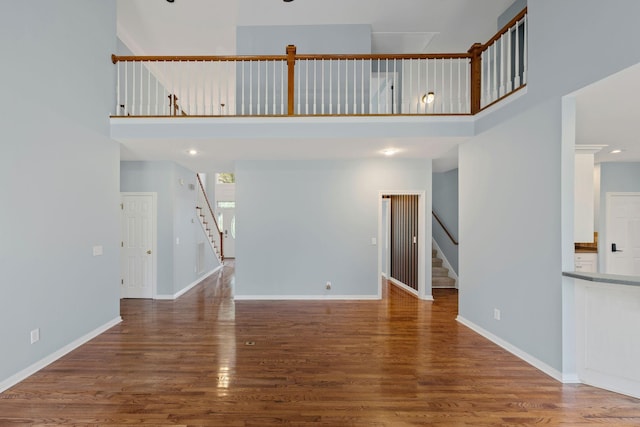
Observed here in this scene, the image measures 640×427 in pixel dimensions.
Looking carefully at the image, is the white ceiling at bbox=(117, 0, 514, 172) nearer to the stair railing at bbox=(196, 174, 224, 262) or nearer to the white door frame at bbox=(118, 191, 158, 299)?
the white door frame at bbox=(118, 191, 158, 299)

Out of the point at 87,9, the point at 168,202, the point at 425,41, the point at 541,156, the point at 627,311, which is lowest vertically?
the point at 627,311

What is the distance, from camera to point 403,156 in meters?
5.04

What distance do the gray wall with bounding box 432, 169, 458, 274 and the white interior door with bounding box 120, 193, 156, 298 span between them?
20.1ft

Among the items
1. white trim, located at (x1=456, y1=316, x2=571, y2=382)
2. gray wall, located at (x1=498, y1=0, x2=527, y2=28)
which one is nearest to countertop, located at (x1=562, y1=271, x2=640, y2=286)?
white trim, located at (x1=456, y1=316, x2=571, y2=382)

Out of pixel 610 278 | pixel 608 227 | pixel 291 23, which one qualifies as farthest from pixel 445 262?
pixel 291 23

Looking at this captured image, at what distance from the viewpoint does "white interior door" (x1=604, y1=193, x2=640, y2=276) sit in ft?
16.0

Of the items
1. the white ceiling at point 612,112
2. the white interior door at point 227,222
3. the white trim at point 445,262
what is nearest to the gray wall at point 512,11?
the white ceiling at point 612,112

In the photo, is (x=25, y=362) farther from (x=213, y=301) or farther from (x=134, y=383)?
(x=213, y=301)

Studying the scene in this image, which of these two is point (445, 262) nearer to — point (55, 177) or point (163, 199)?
point (163, 199)

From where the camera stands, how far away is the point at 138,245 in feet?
17.4

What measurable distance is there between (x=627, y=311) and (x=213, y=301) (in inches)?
208

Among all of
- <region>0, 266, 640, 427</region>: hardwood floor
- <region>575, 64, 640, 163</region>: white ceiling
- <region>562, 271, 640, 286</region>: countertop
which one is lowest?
<region>0, 266, 640, 427</region>: hardwood floor

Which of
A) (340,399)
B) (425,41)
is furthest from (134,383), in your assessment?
(425,41)

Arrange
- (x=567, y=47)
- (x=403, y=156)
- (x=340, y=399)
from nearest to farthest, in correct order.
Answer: (x=340, y=399), (x=567, y=47), (x=403, y=156)
